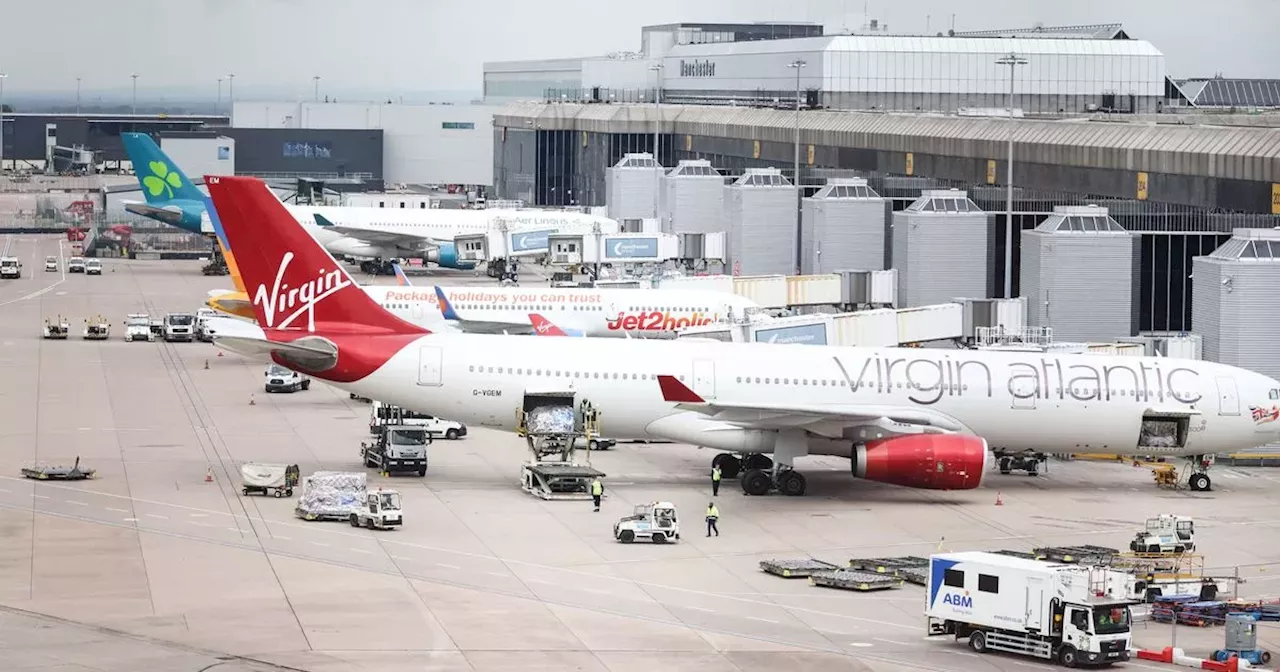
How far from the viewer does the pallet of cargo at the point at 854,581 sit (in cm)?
4222

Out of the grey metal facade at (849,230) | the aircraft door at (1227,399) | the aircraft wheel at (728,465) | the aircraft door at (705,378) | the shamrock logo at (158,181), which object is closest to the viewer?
the aircraft door at (705,378)

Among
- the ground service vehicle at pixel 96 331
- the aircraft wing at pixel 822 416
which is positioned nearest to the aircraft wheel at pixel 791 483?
the aircraft wing at pixel 822 416

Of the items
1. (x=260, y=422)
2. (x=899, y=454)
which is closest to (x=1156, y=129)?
(x=899, y=454)

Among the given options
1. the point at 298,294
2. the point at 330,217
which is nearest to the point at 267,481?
the point at 298,294

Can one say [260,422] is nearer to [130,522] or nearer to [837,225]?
[130,522]

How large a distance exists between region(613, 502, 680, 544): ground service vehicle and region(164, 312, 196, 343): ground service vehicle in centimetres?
4989

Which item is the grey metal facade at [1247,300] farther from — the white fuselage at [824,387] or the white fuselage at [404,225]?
the white fuselage at [404,225]

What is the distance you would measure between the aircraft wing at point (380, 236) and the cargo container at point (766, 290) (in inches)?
1669

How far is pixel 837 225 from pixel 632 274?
24149mm

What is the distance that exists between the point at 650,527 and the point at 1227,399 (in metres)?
20.1

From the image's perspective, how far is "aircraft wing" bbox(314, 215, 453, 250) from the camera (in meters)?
127

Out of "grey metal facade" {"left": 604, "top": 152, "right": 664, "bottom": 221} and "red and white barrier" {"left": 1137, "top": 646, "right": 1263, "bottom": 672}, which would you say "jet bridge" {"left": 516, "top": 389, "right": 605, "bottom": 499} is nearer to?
"red and white barrier" {"left": 1137, "top": 646, "right": 1263, "bottom": 672}

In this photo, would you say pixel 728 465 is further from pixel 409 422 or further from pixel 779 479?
pixel 409 422

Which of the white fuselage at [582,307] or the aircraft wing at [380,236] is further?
the aircraft wing at [380,236]
